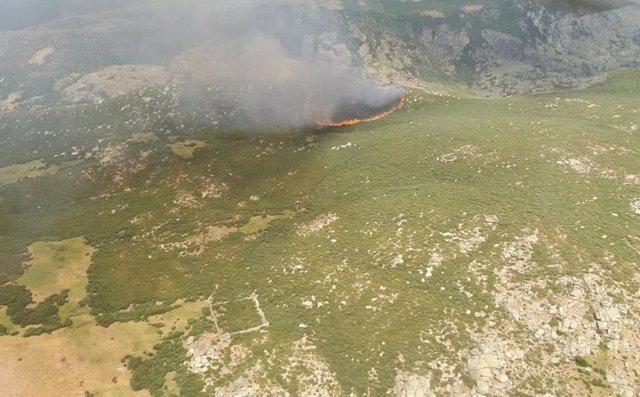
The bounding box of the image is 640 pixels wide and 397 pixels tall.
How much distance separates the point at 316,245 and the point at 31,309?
38895 millimetres

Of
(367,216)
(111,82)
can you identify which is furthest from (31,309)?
(111,82)

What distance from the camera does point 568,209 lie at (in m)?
62.8

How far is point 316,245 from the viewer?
65938 mm

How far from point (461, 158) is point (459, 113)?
30053 millimetres

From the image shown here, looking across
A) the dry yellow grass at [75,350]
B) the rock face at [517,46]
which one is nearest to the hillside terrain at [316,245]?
the dry yellow grass at [75,350]

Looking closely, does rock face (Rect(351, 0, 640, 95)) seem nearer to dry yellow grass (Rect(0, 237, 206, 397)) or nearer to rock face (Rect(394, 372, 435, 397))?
dry yellow grass (Rect(0, 237, 206, 397))

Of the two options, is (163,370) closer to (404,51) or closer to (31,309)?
(31,309)

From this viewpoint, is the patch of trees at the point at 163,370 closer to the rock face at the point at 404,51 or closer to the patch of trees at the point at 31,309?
the patch of trees at the point at 31,309

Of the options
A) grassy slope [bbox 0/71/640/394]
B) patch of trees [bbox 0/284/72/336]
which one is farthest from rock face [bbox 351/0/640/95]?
patch of trees [bbox 0/284/72/336]

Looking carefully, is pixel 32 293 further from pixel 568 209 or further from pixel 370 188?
pixel 568 209

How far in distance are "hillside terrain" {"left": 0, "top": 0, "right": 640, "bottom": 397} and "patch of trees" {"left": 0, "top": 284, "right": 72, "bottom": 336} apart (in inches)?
13.6

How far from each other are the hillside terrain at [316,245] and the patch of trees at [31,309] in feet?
1.14

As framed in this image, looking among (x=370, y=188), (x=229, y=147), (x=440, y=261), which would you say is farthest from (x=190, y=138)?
(x=440, y=261)

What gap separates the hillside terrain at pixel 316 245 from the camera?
47.3 metres
